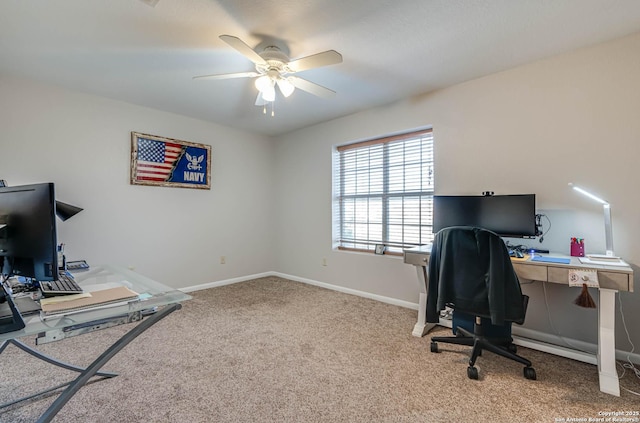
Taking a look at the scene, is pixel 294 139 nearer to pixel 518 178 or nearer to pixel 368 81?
pixel 368 81

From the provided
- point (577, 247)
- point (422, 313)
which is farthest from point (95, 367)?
point (577, 247)

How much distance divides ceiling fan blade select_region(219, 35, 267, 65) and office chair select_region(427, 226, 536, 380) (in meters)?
1.88

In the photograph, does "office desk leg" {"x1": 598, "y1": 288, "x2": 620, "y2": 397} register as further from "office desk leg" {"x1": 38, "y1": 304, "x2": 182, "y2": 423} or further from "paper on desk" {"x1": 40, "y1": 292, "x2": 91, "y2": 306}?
"paper on desk" {"x1": 40, "y1": 292, "x2": 91, "y2": 306}

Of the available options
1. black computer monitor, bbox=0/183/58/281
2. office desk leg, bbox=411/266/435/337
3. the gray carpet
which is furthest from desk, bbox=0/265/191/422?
office desk leg, bbox=411/266/435/337

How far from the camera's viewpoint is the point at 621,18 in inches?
77.7

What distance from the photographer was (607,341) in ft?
6.12

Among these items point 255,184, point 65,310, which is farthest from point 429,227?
point 65,310

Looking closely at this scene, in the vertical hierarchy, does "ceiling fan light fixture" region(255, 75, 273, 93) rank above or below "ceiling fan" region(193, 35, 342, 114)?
below

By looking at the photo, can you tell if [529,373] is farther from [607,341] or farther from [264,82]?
[264,82]

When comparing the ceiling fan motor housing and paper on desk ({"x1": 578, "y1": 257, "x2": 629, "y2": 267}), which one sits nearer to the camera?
paper on desk ({"x1": 578, "y1": 257, "x2": 629, "y2": 267})

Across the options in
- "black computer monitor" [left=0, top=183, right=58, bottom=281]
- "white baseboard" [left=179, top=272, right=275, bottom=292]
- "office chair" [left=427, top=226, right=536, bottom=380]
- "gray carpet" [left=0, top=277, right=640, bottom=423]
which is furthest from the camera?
"white baseboard" [left=179, top=272, right=275, bottom=292]

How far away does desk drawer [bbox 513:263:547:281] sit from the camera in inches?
81.5

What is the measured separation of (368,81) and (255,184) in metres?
2.63

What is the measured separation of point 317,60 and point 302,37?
28cm
